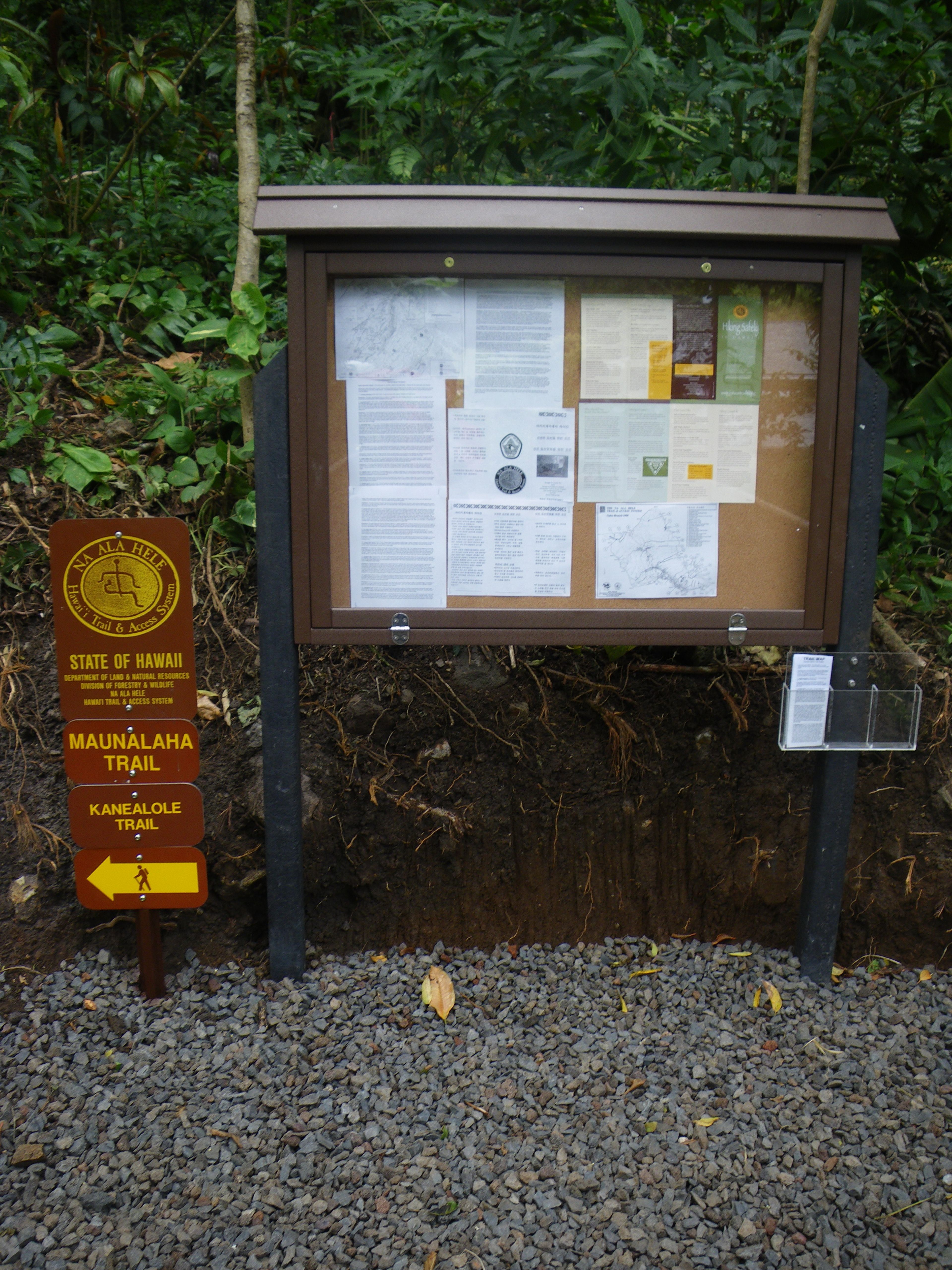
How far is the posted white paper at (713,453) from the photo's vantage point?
218 centimetres

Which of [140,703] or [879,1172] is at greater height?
[140,703]

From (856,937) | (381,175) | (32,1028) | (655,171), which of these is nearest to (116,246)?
(381,175)

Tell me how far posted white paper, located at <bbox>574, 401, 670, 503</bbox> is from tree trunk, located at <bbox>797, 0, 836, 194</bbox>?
1071mm

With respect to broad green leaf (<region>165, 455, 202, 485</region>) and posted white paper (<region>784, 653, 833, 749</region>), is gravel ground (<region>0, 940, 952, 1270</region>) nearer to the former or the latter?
posted white paper (<region>784, 653, 833, 749</region>)

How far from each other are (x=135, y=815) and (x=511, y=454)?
145cm

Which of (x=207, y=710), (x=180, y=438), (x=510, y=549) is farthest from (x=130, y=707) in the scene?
(x=180, y=438)

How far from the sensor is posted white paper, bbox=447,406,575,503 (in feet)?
7.07

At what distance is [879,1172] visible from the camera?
2.03 m

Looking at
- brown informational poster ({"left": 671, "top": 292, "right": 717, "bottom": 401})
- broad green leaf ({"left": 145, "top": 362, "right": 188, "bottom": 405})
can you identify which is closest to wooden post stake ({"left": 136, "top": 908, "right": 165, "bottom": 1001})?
broad green leaf ({"left": 145, "top": 362, "right": 188, "bottom": 405})

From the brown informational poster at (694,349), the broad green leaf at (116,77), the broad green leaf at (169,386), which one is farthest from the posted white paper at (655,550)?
the broad green leaf at (116,77)

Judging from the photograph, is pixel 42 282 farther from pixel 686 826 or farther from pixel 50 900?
pixel 686 826

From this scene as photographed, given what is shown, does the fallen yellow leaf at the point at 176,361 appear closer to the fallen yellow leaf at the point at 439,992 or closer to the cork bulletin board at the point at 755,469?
the cork bulletin board at the point at 755,469

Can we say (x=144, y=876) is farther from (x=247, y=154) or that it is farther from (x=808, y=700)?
(x=247, y=154)

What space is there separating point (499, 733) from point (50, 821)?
4.93ft
